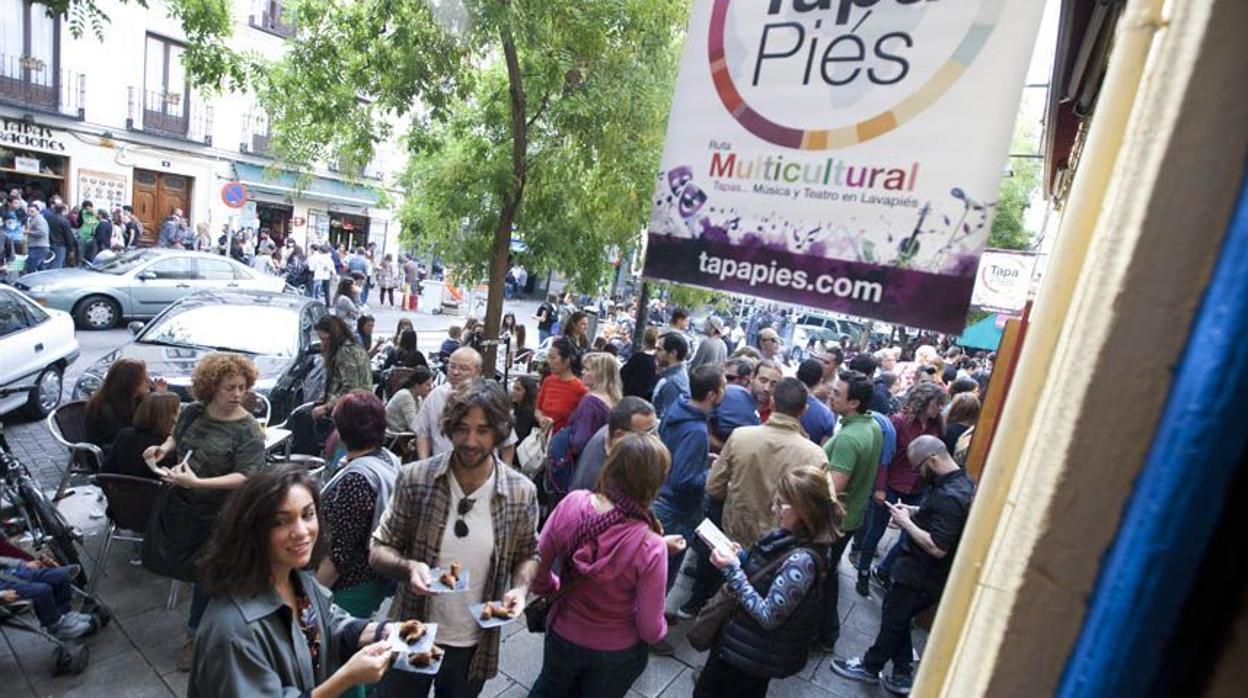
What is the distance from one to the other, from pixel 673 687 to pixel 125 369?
4182 mm

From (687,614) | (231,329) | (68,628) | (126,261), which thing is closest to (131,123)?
(126,261)

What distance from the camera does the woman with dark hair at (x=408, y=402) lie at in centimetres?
519

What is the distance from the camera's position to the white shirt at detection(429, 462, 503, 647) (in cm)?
269

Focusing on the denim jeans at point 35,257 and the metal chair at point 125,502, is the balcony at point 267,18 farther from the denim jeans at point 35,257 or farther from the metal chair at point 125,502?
the metal chair at point 125,502

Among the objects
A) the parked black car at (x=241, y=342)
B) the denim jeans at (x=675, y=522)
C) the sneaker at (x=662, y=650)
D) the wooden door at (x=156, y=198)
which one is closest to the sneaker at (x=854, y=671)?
the sneaker at (x=662, y=650)

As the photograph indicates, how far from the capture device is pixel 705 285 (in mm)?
2221

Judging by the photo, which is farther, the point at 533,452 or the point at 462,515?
the point at 533,452

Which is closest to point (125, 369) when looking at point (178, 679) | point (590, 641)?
point (178, 679)

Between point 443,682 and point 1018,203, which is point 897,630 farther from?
point 1018,203

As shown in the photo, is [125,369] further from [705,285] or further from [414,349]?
[705,285]

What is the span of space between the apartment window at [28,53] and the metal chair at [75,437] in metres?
20.2

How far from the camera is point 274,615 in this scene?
2035mm

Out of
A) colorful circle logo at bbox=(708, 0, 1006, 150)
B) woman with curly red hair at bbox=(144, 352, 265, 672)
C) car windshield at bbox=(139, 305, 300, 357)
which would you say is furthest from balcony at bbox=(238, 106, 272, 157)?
colorful circle logo at bbox=(708, 0, 1006, 150)

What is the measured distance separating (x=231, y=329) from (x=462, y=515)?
6252 millimetres
